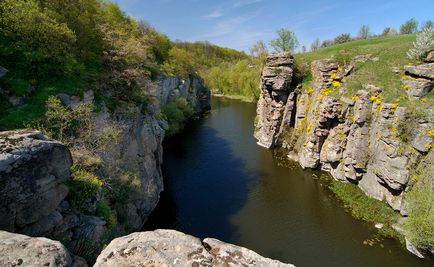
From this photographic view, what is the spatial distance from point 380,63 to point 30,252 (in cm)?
3937

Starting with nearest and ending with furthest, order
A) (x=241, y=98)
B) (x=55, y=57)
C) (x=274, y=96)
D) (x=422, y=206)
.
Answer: (x=55, y=57), (x=422, y=206), (x=274, y=96), (x=241, y=98)

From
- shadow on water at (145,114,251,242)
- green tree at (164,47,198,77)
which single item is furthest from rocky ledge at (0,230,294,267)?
green tree at (164,47,198,77)

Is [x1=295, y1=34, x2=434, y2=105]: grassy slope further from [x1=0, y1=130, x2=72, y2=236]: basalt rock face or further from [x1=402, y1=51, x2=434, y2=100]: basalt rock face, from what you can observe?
[x1=0, y1=130, x2=72, y2=236]: basalt rock face

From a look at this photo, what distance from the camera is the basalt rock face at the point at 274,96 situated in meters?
40.9

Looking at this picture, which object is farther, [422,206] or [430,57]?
[430,57]

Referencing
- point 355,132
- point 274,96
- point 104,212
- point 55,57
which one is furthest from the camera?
point 274,96

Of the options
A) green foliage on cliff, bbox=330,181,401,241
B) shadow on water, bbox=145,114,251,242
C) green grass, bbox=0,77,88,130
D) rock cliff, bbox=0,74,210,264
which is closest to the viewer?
rock cliff, bbox=0,74,210,264

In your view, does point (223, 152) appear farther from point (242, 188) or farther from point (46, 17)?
point (46, 17)

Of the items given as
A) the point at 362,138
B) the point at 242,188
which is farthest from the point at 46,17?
the point at 362,138

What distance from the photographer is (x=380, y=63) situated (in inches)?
1363

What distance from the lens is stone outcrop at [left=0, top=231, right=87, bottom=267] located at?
5499mm

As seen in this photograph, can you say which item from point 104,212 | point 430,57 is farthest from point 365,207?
point 104,212

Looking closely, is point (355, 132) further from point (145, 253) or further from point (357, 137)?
point (145, 253)

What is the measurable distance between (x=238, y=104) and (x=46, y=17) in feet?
227
